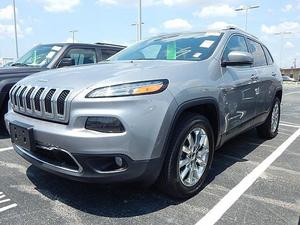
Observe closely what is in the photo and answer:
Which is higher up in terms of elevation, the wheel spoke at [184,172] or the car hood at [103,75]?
the car hood at [103,75]

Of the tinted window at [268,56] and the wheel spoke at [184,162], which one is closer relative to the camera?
the wheel spoke at [184,162]

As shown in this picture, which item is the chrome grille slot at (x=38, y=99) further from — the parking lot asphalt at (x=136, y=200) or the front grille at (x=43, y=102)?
the parking lot asphalt at (x=136, y=200)

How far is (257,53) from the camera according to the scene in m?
5.57

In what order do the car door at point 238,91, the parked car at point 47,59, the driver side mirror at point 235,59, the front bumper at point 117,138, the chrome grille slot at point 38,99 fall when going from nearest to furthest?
1. the front bumper at point 117,138
2. the chrome grille slot at point 38,99
3. the driver side mirror at point 235,59
4. the car door at point 238,91
5. the parked car at point 47,59

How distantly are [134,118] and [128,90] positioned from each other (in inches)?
9.6

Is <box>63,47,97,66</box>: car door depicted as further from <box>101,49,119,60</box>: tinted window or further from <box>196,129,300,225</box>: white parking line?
<box>196,129,300,225</box>: white parking line

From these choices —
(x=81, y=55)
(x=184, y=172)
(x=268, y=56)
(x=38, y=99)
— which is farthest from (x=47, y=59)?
(x=184, y=172)

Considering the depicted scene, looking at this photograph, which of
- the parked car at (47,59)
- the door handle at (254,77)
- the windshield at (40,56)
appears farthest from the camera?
the windshield at (40,56)

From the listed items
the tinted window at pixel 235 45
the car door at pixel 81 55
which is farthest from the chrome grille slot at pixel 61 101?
the car door at pixel 81 55

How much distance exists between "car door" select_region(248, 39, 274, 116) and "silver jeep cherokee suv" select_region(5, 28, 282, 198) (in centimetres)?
105

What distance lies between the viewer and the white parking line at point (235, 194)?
3.13 m

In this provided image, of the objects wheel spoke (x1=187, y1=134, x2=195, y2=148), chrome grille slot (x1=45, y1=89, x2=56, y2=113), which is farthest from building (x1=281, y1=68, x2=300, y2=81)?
chrome grille slot (x1=45, y1=89, x2=56, y2=113)

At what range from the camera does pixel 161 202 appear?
3.42 m

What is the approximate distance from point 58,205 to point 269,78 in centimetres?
378
